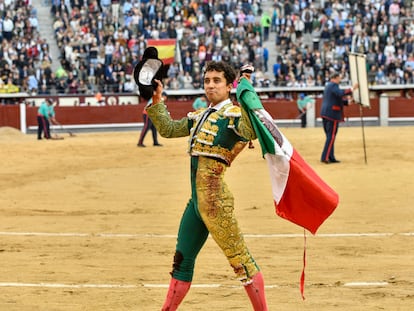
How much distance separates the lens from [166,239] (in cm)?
989

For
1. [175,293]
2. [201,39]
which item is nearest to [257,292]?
[175,293]

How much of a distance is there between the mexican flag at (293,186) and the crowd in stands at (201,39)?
1050 inches

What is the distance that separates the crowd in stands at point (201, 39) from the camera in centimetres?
3228

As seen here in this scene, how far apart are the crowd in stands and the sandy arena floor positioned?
12.8 meters

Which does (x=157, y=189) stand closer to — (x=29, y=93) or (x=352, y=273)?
(x=352, y=273)

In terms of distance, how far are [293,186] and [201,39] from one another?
2862 centimetres

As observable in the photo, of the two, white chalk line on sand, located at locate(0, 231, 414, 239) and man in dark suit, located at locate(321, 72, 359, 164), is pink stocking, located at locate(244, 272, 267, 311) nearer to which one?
white chalk line on sand, located at locate(0, 231, 414, 239)

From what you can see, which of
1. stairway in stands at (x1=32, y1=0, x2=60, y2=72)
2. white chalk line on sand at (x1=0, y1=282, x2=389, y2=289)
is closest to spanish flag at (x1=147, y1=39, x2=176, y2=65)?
stairway in stands at (x1=32, y1=0, x2=60, y2=72)

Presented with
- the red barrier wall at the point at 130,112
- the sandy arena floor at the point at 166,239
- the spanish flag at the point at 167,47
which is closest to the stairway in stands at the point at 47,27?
the red barrier wall at the point at 130,112

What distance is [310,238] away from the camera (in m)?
9.88

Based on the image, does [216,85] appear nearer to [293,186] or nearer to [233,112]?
[233,112]

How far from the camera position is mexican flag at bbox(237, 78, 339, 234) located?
5.51 meters

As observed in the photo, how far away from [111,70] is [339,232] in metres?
23.1

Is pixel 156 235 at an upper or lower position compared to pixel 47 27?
lower
